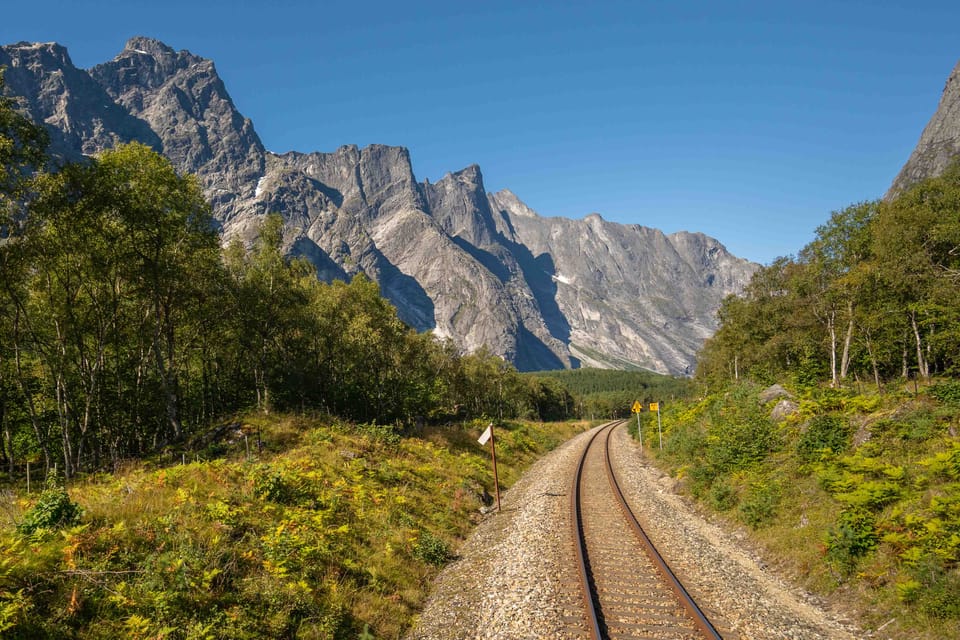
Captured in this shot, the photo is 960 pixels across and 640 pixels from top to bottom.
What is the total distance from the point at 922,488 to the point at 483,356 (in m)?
66.1

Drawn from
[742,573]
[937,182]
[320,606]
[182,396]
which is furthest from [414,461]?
[937,182]

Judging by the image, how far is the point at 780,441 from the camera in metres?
16.3

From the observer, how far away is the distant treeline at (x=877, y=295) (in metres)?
26.2

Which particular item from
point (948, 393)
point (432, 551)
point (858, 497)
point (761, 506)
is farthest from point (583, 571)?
point (948, 393)

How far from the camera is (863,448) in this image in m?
12.5

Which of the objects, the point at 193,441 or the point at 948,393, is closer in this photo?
the point at 948,393

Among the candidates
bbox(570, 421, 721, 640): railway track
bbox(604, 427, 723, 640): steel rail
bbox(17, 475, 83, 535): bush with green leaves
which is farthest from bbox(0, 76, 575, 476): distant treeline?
bbox(604, 427, 723, 640): steel rail

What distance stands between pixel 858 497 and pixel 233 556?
1425 centimetres

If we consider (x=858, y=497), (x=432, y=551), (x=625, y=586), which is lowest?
(x=432, y=551)

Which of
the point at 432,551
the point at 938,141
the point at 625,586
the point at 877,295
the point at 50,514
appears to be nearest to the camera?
the point at 50,514

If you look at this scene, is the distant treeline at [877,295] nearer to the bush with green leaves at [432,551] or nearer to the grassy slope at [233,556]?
the bush with green leaves at [432,551]

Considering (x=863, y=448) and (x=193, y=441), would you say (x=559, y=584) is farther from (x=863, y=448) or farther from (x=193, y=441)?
(x=193, y=441)

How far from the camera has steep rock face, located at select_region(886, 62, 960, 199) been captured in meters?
150

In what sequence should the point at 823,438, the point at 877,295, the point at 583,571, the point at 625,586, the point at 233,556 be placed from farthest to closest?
the point at 877,295 < the point at 823,438 < the point at 583,571 < the point at 625,586 < the point at 233,556
